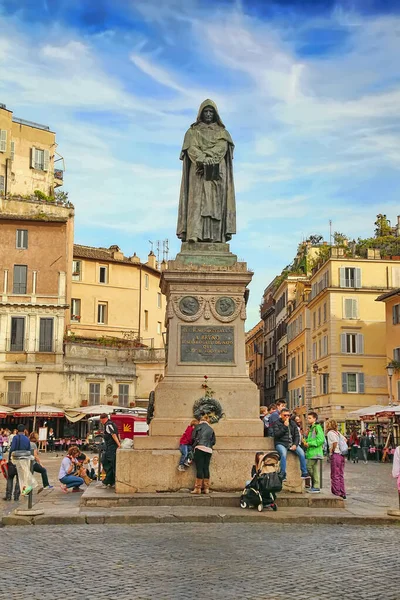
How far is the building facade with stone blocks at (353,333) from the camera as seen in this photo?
5838cm

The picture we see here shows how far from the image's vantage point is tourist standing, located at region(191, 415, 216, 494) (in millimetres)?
13461

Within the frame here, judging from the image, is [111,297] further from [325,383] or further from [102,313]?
[325,383]

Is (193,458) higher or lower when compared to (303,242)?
lower

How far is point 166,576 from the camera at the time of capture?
8.33m

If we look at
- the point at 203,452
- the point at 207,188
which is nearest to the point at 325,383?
the point at 207,188

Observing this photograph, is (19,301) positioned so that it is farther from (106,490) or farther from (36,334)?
(106,490)

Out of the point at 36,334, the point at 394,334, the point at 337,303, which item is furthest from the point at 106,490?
the point at 337,303

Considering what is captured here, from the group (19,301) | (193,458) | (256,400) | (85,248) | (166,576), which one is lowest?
(166,576)

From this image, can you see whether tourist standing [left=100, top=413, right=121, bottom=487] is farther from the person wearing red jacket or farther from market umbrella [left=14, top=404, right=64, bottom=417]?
market umbrella [left=14, top=404, right=64, bottom=417]

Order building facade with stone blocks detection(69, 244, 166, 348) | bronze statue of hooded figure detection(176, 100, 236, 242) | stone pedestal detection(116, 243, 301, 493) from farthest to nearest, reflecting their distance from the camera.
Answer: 1. building facade with stone blocks detection(69, 244, 166, 348)
2. bronze statue of hooded figure detection(176, 100, 236, 242)
3. stone pedestal detection(116, 243, 301, 493)

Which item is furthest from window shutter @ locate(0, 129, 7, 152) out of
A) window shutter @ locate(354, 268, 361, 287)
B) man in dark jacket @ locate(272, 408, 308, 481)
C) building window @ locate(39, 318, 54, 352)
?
man in dark jacket @ locate(272, 408, 308, 481)

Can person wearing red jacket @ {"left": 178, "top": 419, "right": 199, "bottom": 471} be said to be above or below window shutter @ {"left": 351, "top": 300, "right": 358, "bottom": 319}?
below

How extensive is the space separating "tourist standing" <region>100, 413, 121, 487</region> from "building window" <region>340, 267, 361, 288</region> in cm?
4560

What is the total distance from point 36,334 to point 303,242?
1407 inches
